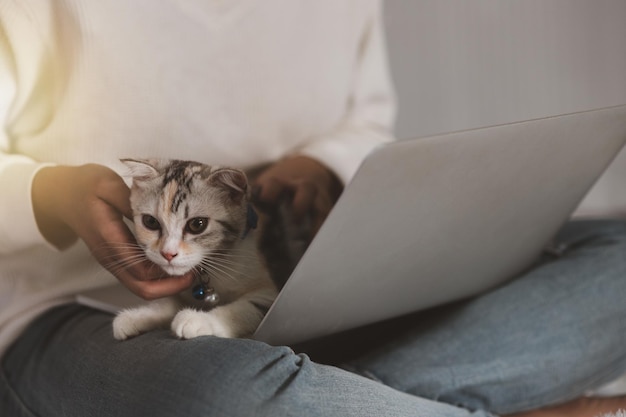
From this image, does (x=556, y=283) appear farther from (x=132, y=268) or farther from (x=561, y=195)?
(x=132, y=268)

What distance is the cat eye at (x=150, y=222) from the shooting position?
63 centimetres

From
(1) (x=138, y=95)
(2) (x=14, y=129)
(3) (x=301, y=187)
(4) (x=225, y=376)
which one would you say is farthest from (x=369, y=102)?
(4) (x=225, y=376)

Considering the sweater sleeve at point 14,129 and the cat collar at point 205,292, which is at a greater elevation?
the sweater sleeve at point 14,129

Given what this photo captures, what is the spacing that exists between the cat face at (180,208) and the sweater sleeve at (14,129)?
162 millimetres

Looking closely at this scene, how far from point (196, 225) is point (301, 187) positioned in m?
0.27

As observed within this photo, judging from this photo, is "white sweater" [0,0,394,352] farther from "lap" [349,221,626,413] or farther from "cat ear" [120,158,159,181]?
"lap" [349,221,626,413]

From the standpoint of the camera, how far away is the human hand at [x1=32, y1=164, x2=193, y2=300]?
2.11 feet

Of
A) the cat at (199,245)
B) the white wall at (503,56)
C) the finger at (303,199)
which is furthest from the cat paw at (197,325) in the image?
the white wall at (503,56)

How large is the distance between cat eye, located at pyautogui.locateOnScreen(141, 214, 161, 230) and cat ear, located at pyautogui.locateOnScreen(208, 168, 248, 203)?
0.19 feet

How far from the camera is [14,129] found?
764 millimetres

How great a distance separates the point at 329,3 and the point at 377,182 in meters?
0.60

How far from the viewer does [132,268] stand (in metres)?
0.65

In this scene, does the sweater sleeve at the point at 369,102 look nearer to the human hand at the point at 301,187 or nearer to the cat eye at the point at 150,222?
the human hand at the point at 301,187

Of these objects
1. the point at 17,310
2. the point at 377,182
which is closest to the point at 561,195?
the point at 377,182
